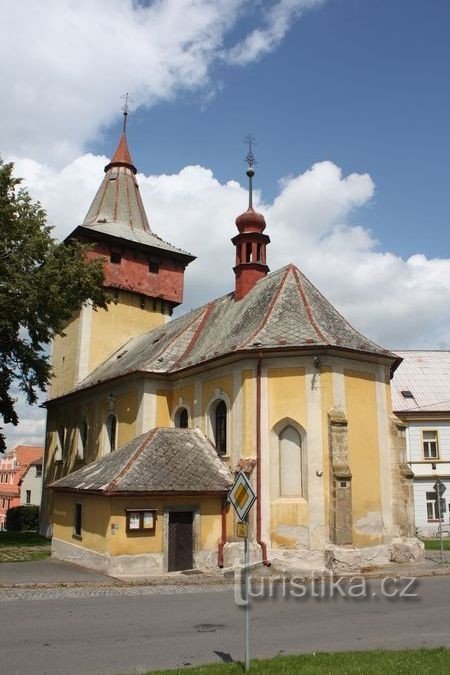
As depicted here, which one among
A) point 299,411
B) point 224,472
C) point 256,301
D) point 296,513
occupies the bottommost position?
point 296,513

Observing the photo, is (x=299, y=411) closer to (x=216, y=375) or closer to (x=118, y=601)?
(x=216, y=375)

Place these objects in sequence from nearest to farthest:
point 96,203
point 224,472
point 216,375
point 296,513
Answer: point 296,513 → point 224,472 → point 216,375 → point 96,203

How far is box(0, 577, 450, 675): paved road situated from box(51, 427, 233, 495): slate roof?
3.83m

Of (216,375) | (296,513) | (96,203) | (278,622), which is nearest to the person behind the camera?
(278,622)

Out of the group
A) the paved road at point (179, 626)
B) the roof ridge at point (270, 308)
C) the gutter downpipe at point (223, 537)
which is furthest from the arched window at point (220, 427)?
the paved road at point (179, 626)

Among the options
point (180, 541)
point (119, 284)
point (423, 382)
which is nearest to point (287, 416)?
point (180, 541)

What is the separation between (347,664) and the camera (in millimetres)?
7605

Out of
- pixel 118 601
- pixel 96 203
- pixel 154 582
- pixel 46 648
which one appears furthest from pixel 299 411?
pixel 96 203

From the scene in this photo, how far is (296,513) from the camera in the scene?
1781 centimetres

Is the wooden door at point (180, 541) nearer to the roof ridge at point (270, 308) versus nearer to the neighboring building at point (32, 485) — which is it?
the roof ridge at point (270, 308)

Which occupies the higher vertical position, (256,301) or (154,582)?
(256,301)

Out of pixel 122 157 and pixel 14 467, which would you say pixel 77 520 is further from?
pixel 14 467

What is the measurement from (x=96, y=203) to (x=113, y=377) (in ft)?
48.2

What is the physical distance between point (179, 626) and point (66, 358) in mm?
25110
